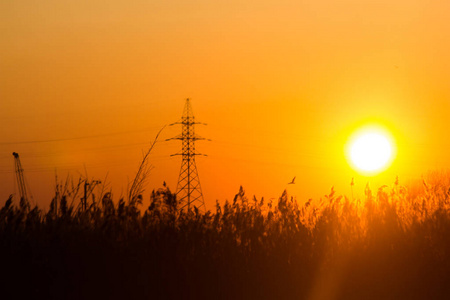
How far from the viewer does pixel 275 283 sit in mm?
15086

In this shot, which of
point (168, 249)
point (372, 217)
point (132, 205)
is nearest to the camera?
point (168, 249)

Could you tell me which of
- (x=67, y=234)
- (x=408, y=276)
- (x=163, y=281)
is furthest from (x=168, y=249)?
(x=408, y=276)

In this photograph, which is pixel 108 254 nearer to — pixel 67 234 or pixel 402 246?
pixel 67 234

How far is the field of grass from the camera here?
13.9m

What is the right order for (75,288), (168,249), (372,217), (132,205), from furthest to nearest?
(372,217), (132,205), (168,249), (75,288)

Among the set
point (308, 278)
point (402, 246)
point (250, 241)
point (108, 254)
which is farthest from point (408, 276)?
point (108, 254)

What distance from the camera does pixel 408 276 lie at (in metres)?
15.7

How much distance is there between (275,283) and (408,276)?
104 inches

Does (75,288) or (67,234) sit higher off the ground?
(67,234)

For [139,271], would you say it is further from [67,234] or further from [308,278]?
[308,278]

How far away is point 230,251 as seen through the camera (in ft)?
50.2

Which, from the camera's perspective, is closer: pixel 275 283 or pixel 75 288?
pixel 75 288

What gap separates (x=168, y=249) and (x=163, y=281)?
2.14 feet

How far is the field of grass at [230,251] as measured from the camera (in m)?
13.9
